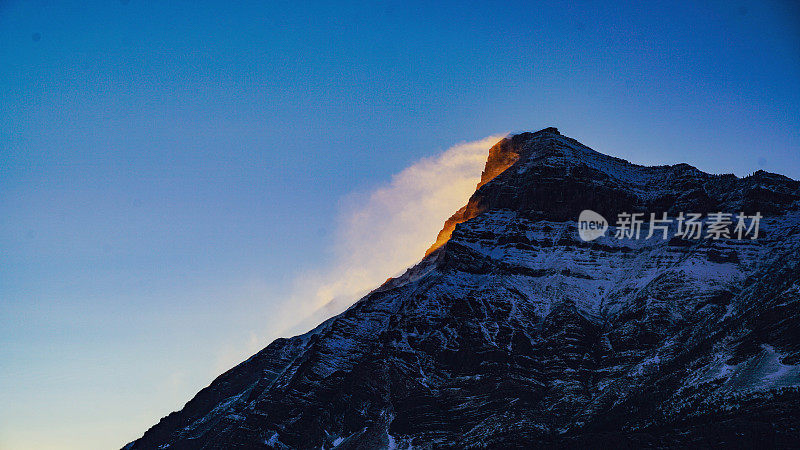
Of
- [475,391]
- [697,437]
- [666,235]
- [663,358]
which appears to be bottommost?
[697,437]

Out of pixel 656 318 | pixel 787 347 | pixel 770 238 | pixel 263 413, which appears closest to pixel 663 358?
pixel 656 318

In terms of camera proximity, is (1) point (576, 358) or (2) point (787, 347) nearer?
(2) point (787, 347)

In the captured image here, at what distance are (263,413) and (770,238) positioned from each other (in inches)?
5052

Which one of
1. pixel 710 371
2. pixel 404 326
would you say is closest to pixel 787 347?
pixel 710 371

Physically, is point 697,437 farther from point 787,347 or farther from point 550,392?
point 550,392

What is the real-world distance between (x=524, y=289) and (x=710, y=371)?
61.3m

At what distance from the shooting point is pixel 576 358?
162 meters

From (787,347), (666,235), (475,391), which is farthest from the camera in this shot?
(666,235)

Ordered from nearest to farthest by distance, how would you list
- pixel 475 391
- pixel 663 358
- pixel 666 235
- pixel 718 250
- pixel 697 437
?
pixel 697 437, pixel 663 358, pixel 475 391, pixel 718 250, pixel 666 235

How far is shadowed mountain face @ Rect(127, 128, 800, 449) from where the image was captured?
415 ft

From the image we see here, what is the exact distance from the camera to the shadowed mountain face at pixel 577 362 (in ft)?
415

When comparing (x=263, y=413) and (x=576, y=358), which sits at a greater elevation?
(x=263, y=413)

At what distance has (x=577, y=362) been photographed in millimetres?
160625

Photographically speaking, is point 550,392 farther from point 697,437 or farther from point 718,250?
point 718,250
